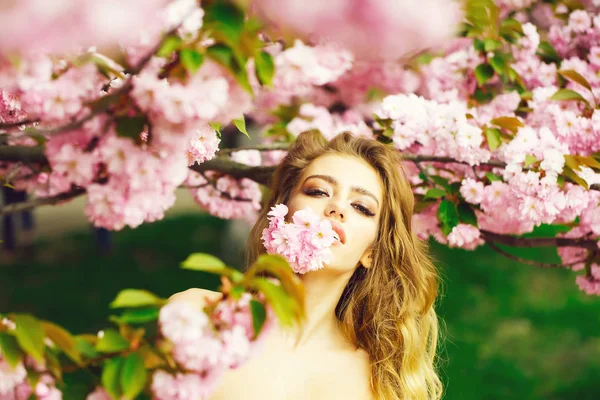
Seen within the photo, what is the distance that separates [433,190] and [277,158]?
136cm

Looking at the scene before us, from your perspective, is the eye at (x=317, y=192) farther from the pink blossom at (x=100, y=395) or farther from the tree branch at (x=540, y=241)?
the pink blossom at (x=100, y=395)

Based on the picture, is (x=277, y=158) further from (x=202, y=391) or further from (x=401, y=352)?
(x=202, y=391)

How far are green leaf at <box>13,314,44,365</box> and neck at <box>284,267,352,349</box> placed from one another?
1.31 meters

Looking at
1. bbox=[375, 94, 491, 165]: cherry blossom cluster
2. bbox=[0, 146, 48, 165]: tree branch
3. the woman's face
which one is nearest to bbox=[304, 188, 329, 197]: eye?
the woman's face

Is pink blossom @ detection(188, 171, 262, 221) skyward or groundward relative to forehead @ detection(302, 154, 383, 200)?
groundward

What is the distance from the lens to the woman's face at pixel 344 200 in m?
2.57

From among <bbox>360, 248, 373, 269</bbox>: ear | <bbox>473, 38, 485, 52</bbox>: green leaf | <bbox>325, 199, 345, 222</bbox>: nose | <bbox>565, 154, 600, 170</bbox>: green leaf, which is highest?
<bbox>325, 199, 345, 222</bbox>: nose

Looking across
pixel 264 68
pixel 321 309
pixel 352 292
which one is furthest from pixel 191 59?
pixel 352 292

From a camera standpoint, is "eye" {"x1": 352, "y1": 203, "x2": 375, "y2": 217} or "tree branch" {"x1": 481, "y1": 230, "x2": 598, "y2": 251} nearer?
"eye" {"x1": 352, "y1": 203, "x2": 375, "y2": 217}

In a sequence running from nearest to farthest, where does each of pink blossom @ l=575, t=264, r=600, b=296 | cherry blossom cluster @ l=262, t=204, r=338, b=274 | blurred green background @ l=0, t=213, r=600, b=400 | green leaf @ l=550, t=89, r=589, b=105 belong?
cherry blossom cluster @ l=262, t=204, r=338, b=274
green leaf @ l=550, t=89, r=589, b=105
pink blossom @ l=575, t=264, r=600, b=296
blurred green background @ l=0, t=213, r=600, b=400

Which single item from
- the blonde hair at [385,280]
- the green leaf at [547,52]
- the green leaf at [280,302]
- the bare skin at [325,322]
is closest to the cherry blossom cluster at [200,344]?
the green leaf at [280,302]

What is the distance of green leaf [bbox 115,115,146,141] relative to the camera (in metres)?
1.44

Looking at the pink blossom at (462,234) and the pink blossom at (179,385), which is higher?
the pink blossom at (179,385)

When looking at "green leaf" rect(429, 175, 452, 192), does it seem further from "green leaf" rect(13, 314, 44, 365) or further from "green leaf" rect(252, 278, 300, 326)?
"green leaf" rect(13, 314, 44, 365)
